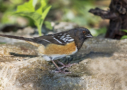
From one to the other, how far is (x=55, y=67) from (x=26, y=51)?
0.81 meters

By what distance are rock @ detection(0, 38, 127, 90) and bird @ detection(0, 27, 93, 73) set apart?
0.63ft

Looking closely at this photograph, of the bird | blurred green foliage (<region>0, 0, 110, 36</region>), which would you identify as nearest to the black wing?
the bird

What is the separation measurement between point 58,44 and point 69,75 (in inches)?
25.4

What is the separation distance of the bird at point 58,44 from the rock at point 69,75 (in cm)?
19

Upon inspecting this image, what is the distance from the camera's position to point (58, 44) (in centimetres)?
338

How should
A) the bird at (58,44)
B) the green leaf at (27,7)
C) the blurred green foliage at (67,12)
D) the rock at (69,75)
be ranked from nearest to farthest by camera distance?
the rock at (69,75) → the bird at (58,44) → the green leaf at (27,7) → the blurred green foliage at (67,12)

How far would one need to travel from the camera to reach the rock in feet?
9.26

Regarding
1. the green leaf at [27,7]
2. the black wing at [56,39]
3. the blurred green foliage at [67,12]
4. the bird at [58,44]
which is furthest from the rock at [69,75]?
the blurred green foliage at [67,12]

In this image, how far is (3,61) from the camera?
3.19 metres

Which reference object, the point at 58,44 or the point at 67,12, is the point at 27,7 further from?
the point at 67,12

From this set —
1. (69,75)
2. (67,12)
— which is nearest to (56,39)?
(69,75)

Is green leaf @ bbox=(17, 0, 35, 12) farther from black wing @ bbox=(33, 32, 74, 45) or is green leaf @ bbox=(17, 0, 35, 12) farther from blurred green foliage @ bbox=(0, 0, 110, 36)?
blurred green foliage @ bbox=(0, 0, 110, 36)

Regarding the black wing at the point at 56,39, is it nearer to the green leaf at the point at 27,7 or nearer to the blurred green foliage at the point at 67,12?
the green leaf at the point at 27,7

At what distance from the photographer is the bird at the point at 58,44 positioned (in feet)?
10.9
